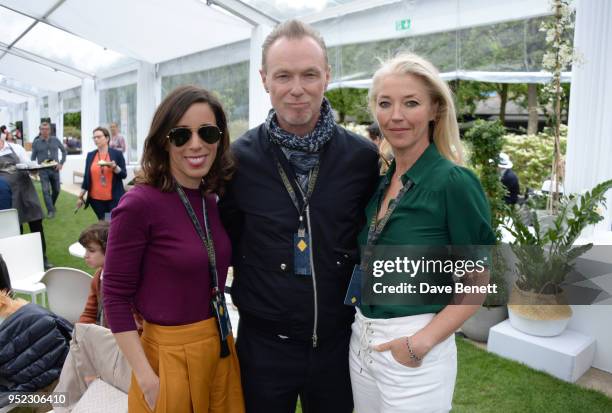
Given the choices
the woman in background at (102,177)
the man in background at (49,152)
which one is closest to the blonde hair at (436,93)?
the woman in background at (102,177)

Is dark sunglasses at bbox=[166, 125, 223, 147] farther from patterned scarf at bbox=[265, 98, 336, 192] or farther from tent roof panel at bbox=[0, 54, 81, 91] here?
tent roof panel at bbox=[0, 54, 81, 91]

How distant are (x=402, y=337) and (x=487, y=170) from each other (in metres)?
3.69

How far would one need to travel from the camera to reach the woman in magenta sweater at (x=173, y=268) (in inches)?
64.4

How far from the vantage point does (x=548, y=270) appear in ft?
12.6

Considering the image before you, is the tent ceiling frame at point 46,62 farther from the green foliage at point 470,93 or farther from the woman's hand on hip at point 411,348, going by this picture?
the woman's hand on hip at point 411,348

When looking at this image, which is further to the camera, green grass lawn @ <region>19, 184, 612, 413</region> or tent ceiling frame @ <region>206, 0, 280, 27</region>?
tent ceiling frame @ <region>206, 0, 280, 27</region>

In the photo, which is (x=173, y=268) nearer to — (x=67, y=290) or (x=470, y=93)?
(x=67, y=290)

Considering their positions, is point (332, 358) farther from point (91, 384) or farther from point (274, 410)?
point (91, 384)

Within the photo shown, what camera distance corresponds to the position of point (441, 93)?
1666 millimetres

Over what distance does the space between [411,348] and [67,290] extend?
289 cm

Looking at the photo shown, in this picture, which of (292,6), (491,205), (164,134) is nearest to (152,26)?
(292,6)

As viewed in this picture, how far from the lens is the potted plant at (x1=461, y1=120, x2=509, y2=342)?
4328 millimetres

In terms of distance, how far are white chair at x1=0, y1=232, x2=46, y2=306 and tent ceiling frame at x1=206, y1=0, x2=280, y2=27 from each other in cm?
414

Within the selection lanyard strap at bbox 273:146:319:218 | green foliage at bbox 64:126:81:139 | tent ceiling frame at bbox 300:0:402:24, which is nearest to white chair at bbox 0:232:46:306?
lanyard strap at bbox 273:146:319:218
